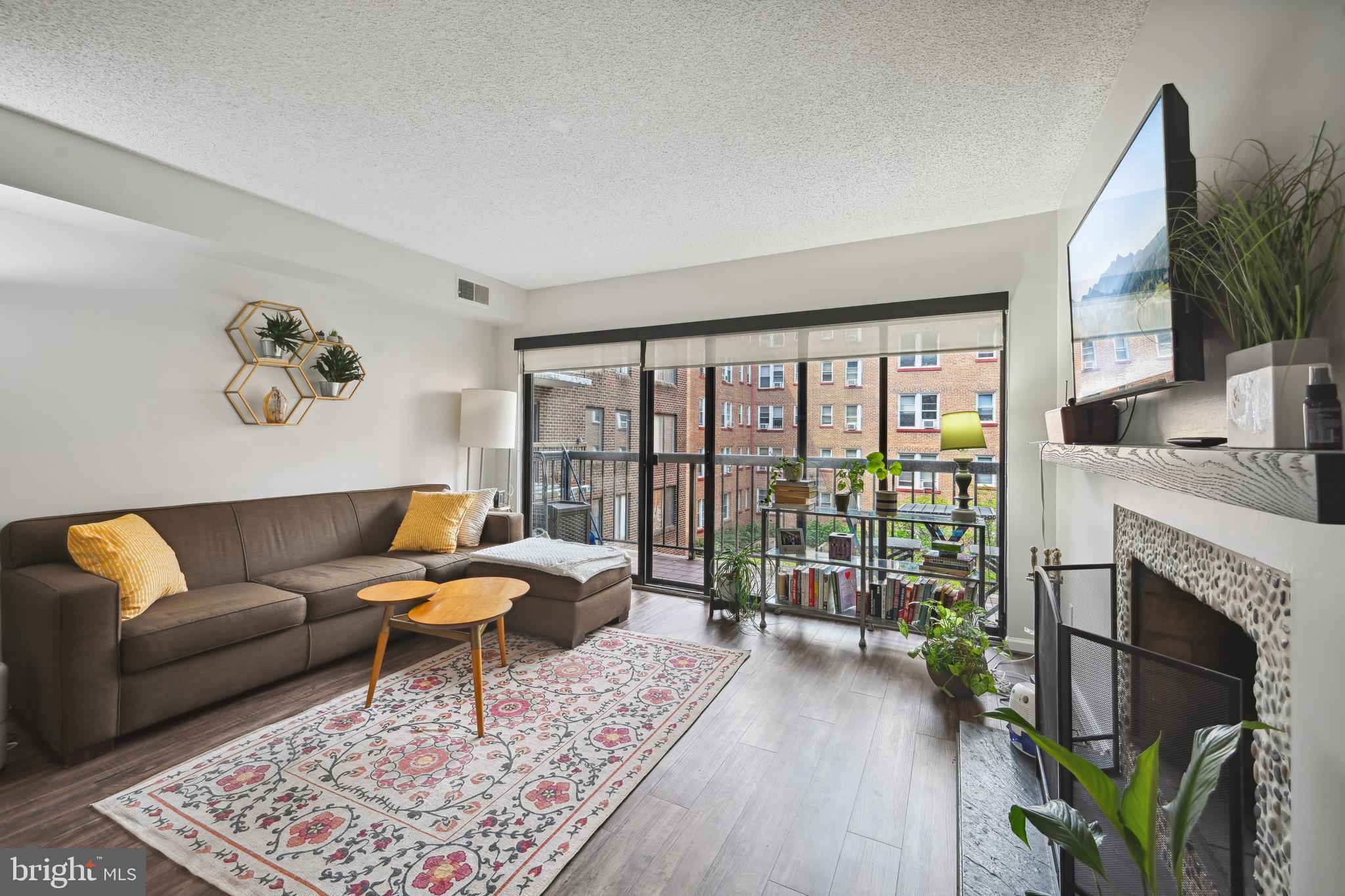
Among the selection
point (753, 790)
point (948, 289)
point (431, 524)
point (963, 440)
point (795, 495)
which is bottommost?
point (753, 790)

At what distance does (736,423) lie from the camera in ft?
14.4

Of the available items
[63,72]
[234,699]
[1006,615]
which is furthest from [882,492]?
[63,72]

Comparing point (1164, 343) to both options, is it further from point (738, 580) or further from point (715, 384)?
point (715, 384)

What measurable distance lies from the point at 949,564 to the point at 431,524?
3333 millimetres

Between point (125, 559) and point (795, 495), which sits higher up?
point (795, 495)

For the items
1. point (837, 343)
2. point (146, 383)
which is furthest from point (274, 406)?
point (837, 343)

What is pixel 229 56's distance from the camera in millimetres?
1961

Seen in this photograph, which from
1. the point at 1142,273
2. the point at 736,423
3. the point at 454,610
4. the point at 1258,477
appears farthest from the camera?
the point at 736,423

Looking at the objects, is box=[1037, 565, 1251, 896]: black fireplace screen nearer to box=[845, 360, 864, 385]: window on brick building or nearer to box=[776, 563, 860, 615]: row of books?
box=[776, 563, 860, 615]: row of books

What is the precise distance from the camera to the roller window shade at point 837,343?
346cm

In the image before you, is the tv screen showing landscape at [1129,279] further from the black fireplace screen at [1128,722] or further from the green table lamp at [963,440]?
the green table lamp at [963,440]

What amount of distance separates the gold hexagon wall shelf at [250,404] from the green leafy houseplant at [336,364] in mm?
115

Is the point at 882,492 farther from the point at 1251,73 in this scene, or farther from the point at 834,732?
the point at 1251,73

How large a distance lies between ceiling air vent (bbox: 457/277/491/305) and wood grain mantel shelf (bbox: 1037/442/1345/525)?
436 cm
